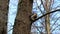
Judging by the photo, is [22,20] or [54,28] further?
[54,28]

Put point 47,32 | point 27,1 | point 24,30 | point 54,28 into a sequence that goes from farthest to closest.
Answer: point 54,28, point 47,32, point 27,1, point 24,30

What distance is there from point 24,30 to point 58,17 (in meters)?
8.58

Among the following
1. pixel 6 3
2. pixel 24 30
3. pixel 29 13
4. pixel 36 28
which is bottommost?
pixel 36 28

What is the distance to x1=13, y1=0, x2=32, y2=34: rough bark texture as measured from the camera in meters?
1.79

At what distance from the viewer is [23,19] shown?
1817 millimetres

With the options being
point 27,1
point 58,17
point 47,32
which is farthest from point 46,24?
point 27,1

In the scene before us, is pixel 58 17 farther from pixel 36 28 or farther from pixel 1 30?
pixel 1 30

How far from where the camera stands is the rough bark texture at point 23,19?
1.79 m

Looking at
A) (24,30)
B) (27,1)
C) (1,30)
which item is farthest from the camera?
(27,1)

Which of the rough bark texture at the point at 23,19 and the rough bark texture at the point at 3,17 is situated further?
the rough bark texture at the point at 23,19

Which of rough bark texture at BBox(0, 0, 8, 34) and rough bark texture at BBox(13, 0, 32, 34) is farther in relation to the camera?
rough bark texture at BBox(13, 0, 32, 34)

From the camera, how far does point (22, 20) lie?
1.81 m

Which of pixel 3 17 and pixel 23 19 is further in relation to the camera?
pixel 23 19

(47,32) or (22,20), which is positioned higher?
(22,20)
